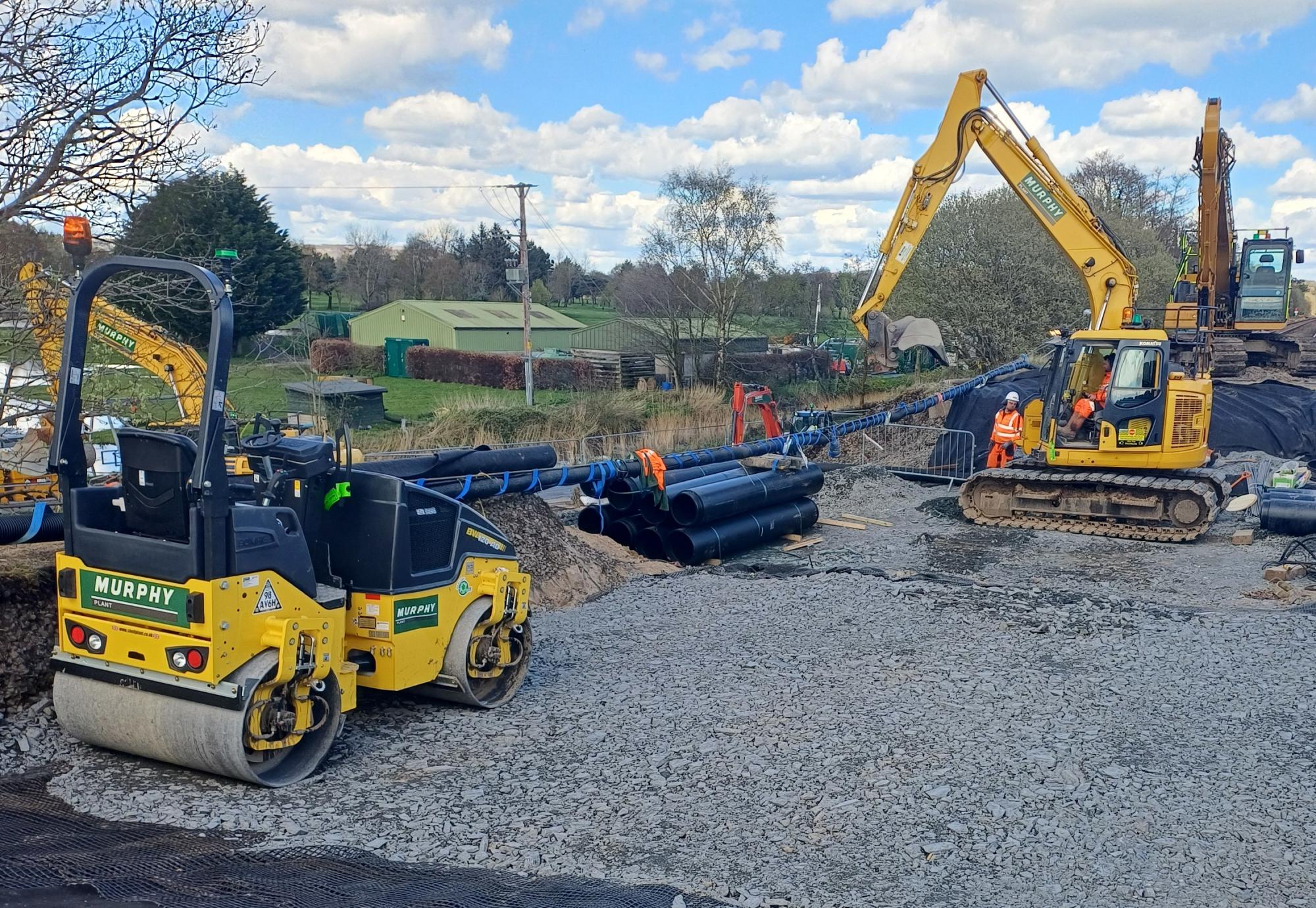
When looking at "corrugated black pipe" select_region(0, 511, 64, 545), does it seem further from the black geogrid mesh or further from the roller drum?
the black geogrid mesh

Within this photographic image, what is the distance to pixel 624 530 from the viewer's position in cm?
1405

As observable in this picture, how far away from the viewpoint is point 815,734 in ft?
22.7

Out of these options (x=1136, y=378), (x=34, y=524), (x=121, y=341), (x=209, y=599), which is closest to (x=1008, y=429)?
(x=1136, y=378)

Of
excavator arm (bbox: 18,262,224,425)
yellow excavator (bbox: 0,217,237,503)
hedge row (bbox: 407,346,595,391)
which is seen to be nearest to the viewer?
yellow excavator (bbox: 0,217,237,503)

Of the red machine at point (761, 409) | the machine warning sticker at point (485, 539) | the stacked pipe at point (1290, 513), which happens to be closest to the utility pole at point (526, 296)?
the red machine at point (761, 409)

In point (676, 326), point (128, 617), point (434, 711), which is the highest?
point (676, 326)

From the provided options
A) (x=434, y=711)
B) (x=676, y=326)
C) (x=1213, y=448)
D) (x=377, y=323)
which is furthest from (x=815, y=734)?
(x=377, y=323)

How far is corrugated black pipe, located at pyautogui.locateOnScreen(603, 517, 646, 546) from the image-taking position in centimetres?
1398

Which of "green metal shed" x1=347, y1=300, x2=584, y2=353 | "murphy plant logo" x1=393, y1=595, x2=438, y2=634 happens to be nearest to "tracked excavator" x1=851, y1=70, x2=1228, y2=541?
"murphy plant logo" x1=393, y1=595, x2=438, y2=634

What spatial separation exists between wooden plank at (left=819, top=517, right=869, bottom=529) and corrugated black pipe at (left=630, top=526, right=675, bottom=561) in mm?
3396

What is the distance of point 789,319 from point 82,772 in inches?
1540

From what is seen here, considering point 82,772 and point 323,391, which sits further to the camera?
point 323,391

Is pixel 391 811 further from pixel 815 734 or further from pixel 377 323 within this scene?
pixel 377 323

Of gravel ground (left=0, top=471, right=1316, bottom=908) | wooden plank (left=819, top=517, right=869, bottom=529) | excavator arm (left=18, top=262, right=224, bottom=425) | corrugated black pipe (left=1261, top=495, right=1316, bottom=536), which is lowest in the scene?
wooden plank (left=819, top=517, right=869, bottom=529)
